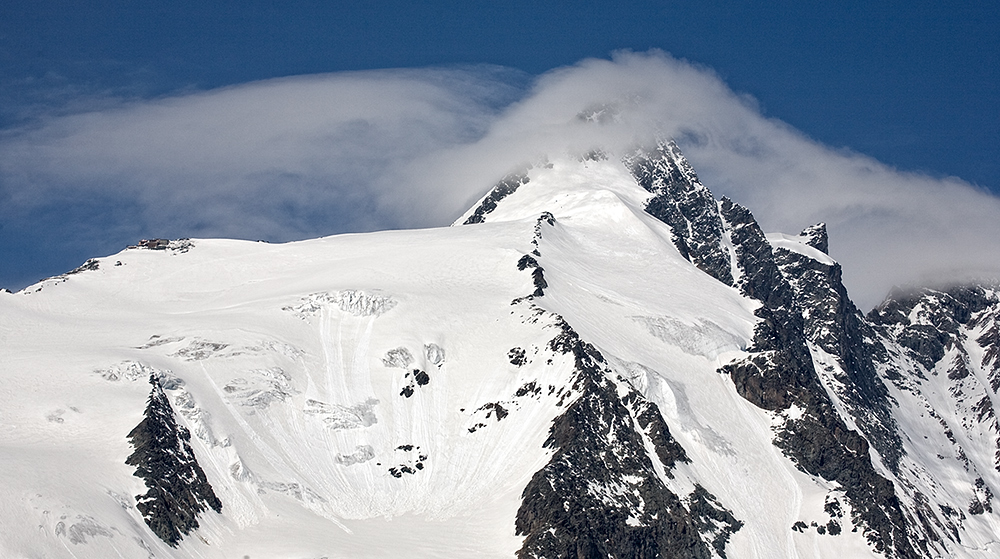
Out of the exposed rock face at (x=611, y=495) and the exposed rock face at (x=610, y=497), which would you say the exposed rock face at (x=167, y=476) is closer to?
the exposed rock face at (x=611, y=495)

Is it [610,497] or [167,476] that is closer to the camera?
[167,476]

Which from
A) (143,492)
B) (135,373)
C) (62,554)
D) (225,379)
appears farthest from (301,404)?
(62,554)

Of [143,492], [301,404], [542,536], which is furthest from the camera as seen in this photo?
[301,404]

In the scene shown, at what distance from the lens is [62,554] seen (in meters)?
137

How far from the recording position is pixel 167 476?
6294 inches

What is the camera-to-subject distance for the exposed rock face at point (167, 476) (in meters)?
154

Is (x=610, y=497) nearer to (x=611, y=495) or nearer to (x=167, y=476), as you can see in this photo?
(x=611, y=495)

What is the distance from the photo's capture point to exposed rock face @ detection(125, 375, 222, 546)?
15412cm

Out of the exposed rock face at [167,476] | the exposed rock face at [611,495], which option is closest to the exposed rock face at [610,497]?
the exposed rock face at [611,495]

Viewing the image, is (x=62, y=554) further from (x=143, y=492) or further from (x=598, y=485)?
(x=598, y=485)

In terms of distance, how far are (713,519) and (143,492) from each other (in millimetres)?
86632

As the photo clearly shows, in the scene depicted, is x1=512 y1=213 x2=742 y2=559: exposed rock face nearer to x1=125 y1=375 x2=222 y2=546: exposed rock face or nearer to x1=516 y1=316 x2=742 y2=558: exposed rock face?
x1=516 y1=316 x2=742 y2=558: exposed rock face

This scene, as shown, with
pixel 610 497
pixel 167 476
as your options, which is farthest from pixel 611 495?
pixel 167 476

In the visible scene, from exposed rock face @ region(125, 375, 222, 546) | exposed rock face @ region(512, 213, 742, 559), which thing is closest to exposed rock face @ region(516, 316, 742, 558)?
exposed rock face @ region(512, 213, 742, 559)
